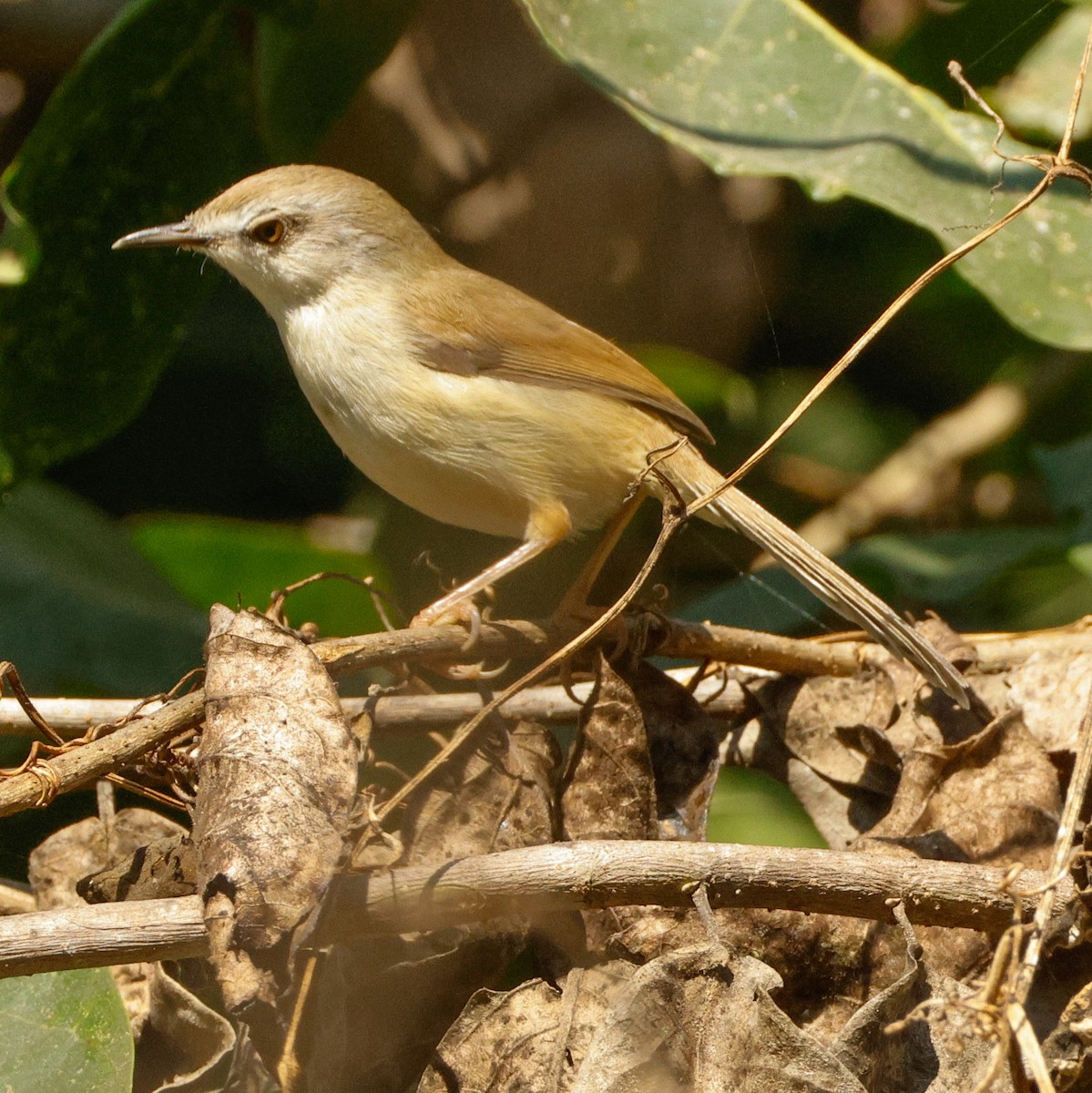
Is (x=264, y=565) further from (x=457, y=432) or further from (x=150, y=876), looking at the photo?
(x=150, y=876)

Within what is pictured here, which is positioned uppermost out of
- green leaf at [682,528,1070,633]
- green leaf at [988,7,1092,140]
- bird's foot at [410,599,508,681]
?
green leaf at [988,7,1092,140]

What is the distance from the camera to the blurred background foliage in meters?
3.62

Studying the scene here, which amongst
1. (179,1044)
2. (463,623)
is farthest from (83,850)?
(463,623)

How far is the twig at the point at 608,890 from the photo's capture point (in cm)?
196

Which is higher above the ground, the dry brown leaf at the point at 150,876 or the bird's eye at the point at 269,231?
the bird's eye at the point at 269,231

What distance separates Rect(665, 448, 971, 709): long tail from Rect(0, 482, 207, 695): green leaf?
1.53 m

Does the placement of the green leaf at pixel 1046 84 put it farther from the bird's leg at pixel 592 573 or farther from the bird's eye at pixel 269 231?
the bird's eye at pixel 269 231

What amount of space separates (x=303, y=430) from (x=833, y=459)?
220 centimetres

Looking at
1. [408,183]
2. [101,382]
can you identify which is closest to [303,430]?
[408,183]

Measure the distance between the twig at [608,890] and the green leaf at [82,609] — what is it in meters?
1.75

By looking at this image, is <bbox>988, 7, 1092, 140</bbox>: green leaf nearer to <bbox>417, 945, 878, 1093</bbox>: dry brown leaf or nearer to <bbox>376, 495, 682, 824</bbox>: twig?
<bbox>376, 495, 682, 824</bbox>: twig

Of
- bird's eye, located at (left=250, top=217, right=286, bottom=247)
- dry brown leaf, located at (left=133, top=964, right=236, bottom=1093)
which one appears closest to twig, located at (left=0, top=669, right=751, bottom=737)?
dry brown leaf, located at (left=133, top=964, right=236, bottom=1093)

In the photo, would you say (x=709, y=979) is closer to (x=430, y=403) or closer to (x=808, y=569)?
(x=808, y=569)

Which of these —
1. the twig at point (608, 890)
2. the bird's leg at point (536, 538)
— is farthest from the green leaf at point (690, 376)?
the twig at point (608, 890)
